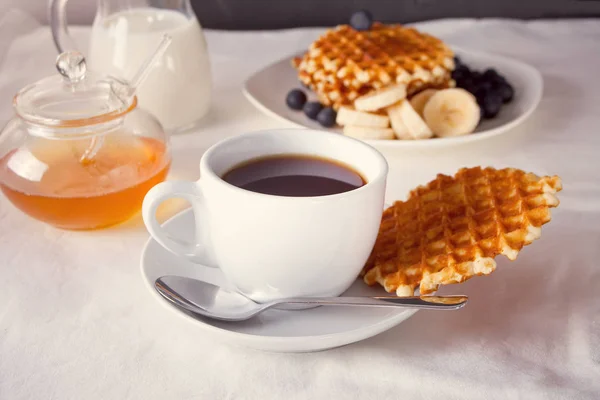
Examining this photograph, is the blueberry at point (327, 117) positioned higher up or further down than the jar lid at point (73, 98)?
further down

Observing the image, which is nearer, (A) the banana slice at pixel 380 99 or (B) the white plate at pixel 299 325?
(B) the white plate at pixel 299 325

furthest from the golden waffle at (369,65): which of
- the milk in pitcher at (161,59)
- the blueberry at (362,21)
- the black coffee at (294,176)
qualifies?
the black coffee at (294,176)

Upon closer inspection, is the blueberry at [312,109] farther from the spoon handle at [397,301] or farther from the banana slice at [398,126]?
the spoon handle at [397,301]

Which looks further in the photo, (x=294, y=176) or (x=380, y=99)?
(x=380, y=99)

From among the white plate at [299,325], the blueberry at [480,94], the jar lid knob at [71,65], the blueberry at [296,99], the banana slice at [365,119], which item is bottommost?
the blueberry at [296,99]

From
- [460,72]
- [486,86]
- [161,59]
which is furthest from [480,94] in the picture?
[161,59]

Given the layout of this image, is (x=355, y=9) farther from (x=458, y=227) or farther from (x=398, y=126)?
(x=458, y=227)

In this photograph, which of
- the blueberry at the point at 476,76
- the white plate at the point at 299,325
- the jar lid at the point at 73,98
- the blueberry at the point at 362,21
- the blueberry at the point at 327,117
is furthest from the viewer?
the blueberry at the point at 362,21

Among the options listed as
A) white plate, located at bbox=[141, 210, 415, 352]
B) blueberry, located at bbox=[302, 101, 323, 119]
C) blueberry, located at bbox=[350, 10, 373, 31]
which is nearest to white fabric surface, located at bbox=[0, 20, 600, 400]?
white plate, located at bbox=[141, 210, 415, 352]
